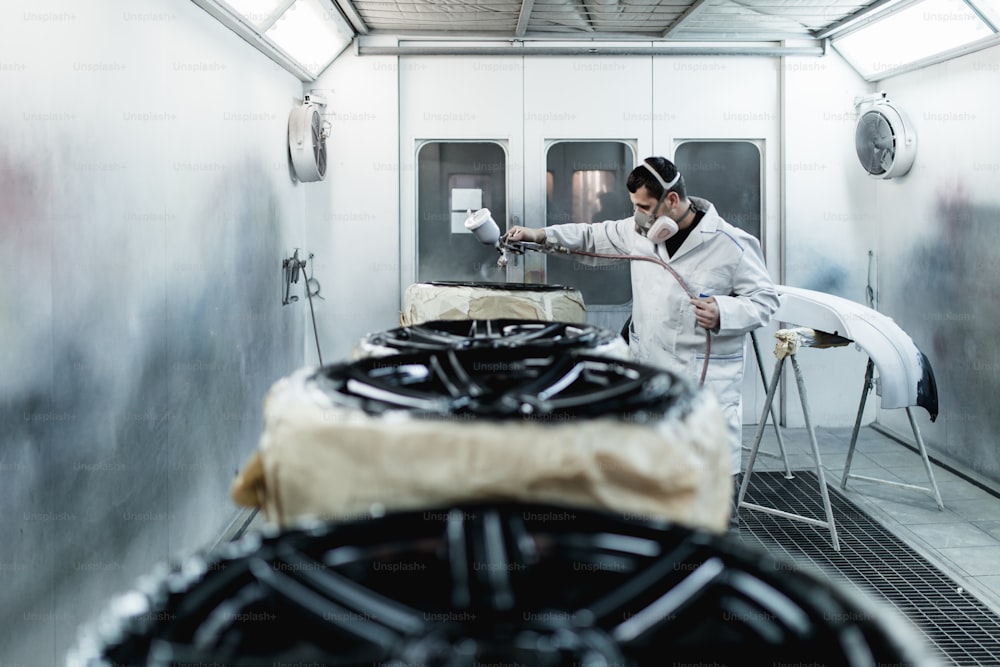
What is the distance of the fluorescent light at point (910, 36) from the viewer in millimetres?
4078

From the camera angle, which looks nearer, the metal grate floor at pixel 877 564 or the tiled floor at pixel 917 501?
the metal grate floor at pixel 877 564

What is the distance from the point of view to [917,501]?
13.1 ft

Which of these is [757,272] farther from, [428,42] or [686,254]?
[428,42]

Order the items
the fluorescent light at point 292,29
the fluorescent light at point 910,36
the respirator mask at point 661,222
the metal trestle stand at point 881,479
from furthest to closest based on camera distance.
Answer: the fluorescent light at point 910,36
the metal trestle stand at point 881,479
the fluorescent light at point 292,29
the respirator mask at point 661,222

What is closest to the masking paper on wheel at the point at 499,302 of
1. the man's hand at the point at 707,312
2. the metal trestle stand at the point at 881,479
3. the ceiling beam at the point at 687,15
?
the man's hand at the point at 707,312

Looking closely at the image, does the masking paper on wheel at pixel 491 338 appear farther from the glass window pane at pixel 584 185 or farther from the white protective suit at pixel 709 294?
the glass window pane at pixel 584 185

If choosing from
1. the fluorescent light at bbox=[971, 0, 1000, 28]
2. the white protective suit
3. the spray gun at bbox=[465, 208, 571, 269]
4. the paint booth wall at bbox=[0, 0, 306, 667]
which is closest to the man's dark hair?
the white protective suit

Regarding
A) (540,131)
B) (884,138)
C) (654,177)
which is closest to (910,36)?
(884,138)

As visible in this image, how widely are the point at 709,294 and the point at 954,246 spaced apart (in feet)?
7.53

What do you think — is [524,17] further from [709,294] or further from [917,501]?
[917,501]

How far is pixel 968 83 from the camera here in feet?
14.1

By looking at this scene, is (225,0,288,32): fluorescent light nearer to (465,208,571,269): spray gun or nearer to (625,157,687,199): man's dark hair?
(465,208,571,269): spray gun

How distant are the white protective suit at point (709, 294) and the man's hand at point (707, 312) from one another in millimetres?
81

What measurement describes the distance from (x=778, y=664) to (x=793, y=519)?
3.24m
